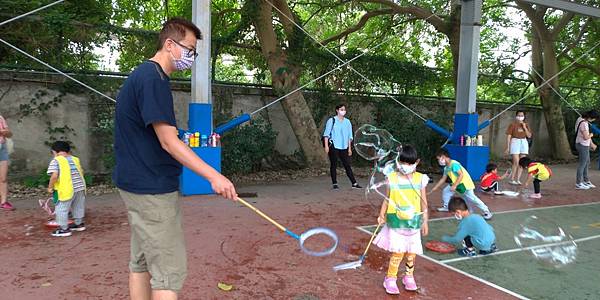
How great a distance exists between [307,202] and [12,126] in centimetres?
588

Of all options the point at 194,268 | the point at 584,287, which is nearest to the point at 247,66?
the point at 194,268

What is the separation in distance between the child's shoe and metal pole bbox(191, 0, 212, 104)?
210 inches

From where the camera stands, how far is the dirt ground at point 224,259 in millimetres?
4039

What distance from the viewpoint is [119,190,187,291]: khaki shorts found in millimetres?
2602

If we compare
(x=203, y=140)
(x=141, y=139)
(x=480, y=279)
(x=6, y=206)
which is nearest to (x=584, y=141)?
(x=480, y=279)

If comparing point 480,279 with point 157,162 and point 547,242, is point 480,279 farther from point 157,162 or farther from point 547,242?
point 157,162

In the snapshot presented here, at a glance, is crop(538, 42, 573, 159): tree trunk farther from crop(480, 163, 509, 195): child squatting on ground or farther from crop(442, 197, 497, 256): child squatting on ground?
crop(442, 197, 497, 256): child squatting on ground

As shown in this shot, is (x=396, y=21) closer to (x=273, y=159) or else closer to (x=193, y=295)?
(x=273, y=159)

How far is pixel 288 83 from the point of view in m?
11.3

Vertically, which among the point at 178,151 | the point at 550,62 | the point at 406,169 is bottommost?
the point at 406,169

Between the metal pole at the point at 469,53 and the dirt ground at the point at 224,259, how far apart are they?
17.3ft

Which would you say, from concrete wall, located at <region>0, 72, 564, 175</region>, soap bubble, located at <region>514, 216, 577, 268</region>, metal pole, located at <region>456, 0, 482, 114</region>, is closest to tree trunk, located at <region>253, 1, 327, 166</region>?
concrete wall, located at <region>0, 72, 564, 175</region>

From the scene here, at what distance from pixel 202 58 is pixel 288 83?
3.42 meters

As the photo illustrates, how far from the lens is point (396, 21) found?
1497 centimetres
